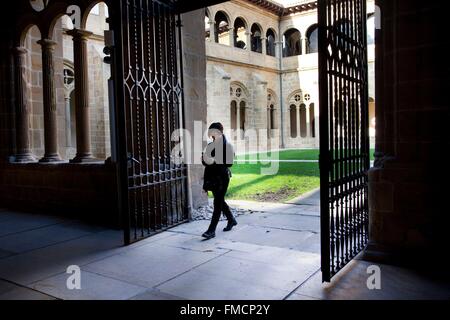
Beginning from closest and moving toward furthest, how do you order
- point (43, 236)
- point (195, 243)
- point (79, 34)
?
point (195, 243) → point (43, 236) → point (79, 34)

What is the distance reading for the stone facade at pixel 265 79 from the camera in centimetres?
2033

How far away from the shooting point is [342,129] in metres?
3.48

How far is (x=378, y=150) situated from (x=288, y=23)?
23.2m

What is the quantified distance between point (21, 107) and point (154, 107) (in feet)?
9.79

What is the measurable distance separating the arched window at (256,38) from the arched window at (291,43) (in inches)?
72.3

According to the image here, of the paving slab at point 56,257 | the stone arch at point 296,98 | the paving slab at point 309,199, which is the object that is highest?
the stone arch at point 296,98

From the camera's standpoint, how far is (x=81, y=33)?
5.65m

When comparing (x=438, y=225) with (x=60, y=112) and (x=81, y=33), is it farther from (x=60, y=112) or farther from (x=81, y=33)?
(x=60, y=112)

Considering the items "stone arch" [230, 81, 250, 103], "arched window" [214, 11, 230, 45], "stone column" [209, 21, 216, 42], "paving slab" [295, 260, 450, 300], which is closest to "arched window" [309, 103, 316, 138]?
"stone arch" [230, 81, 250, 103]

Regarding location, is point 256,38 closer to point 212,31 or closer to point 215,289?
point 212,31

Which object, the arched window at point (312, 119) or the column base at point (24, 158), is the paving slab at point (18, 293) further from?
the arched window at point (312, 119)

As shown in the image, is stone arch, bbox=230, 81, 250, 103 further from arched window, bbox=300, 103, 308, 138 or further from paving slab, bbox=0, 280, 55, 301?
paving slab, bbox=0, 280, 55, 301

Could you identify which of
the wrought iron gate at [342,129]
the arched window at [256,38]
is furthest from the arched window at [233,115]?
the wrought iron gate at [342,129]

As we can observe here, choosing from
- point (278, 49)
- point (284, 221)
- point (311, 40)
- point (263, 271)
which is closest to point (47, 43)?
point (284, 221)
